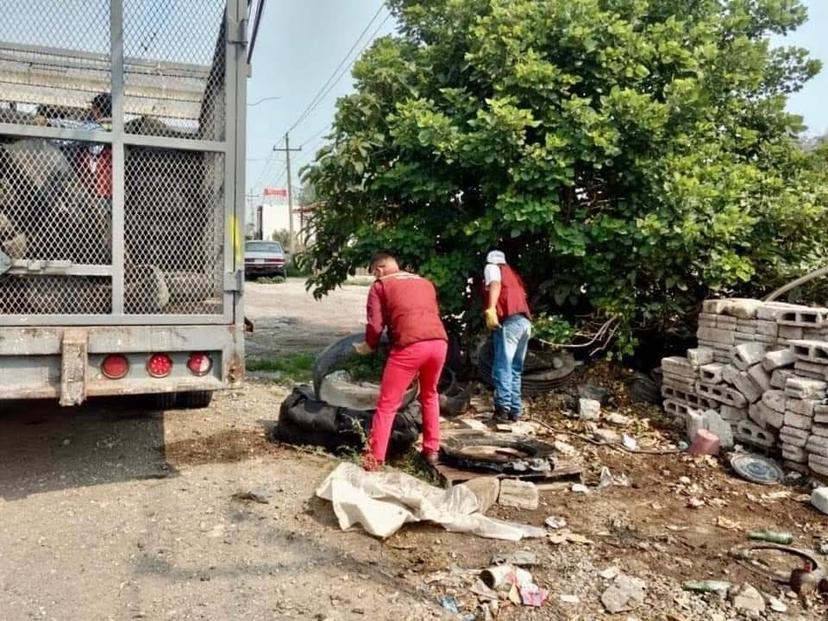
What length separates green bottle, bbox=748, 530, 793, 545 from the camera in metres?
4.05

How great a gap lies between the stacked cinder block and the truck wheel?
4.06m

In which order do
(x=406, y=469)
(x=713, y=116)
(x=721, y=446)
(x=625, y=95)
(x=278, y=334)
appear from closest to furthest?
(x=406, y=469) → (x=721, y=446) → (x=625, y=95) → (x=713, y=116) → (x=278, y=334)

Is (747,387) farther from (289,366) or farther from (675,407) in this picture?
(289,366)

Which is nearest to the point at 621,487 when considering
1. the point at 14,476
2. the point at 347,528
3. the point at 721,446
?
the point at 721,446

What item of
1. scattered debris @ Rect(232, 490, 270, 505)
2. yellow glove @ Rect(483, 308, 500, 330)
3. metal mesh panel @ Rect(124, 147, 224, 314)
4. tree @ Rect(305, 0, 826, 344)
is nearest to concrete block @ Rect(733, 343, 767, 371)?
tree @ Rect(305, 0, 826, 344)

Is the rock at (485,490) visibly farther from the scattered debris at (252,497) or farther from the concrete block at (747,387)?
the concrete block at (747,387)

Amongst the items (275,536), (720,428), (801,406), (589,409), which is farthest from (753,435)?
(275,536)

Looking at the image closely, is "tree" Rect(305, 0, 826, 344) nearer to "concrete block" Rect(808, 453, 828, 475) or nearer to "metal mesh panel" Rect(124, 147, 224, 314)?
"concrete block" Rect(808, 453, 828, 475)

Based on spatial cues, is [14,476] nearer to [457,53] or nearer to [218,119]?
[218,119]

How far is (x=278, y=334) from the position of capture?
39.7 ft

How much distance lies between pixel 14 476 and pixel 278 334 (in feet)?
24.4

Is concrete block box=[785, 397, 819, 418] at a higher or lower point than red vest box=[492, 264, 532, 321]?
lower

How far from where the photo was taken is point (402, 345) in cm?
474

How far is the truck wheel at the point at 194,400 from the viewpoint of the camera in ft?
20.3
